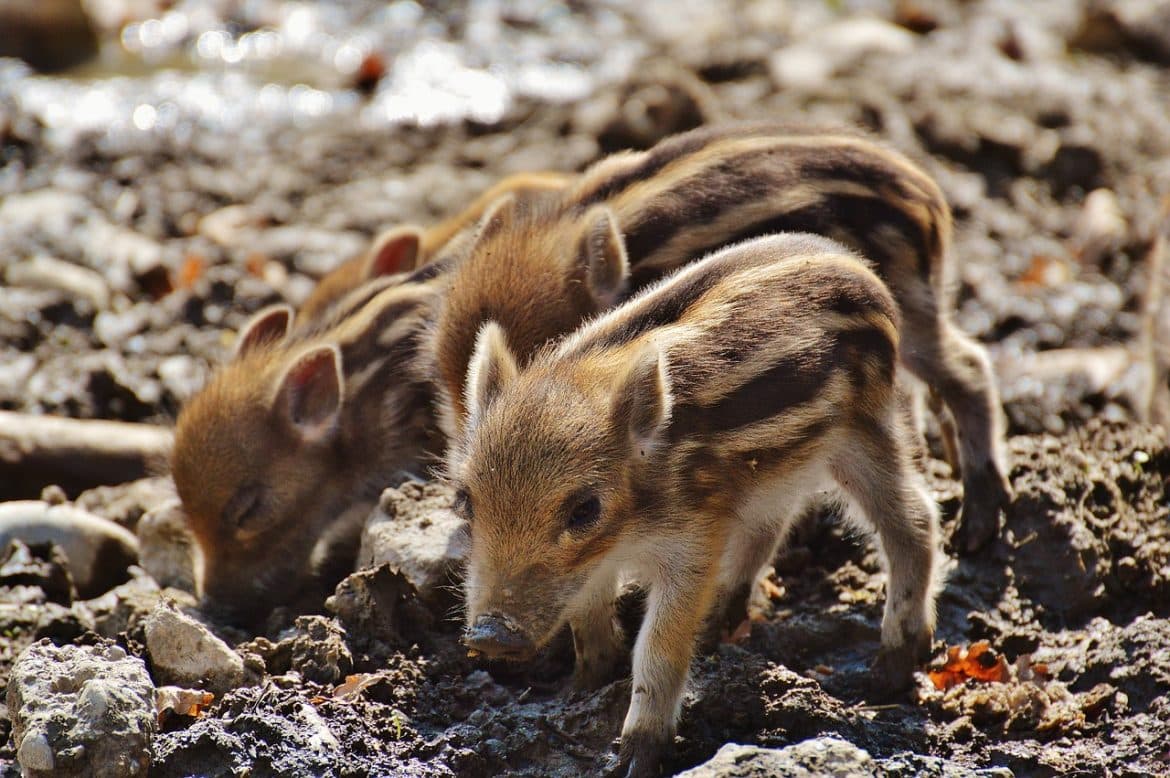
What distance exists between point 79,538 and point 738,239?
2290 mm

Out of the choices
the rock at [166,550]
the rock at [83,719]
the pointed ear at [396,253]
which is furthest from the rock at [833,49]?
the rock at [83,719]

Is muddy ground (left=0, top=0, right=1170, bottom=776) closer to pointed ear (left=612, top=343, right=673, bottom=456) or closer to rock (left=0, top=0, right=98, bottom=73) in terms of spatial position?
rock (left=0, top=0, right=98, bottom=73)

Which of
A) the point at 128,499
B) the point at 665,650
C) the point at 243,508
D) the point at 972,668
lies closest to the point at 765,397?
the point at 665,650

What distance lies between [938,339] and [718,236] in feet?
2.71

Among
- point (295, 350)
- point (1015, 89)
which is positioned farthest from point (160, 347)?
point (1015, 89)

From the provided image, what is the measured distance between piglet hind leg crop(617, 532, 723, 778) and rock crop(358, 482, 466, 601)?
56cm

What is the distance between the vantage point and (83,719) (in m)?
3.36

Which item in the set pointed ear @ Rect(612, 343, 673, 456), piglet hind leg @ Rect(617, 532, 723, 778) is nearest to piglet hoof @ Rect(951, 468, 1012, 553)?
piglet hind leg @ Rect(617, 532, 723, 778)

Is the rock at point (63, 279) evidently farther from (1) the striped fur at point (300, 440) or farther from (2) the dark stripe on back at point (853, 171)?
(2) the dark stripe on back at point (853, 171)

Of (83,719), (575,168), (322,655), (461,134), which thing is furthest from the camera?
(461,134)

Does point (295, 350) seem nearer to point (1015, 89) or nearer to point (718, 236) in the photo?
point (718, 236)

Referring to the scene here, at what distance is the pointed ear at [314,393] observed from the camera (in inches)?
198

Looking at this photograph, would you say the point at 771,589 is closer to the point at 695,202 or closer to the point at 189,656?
the point at 695,202

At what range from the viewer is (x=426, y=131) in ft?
26.9
